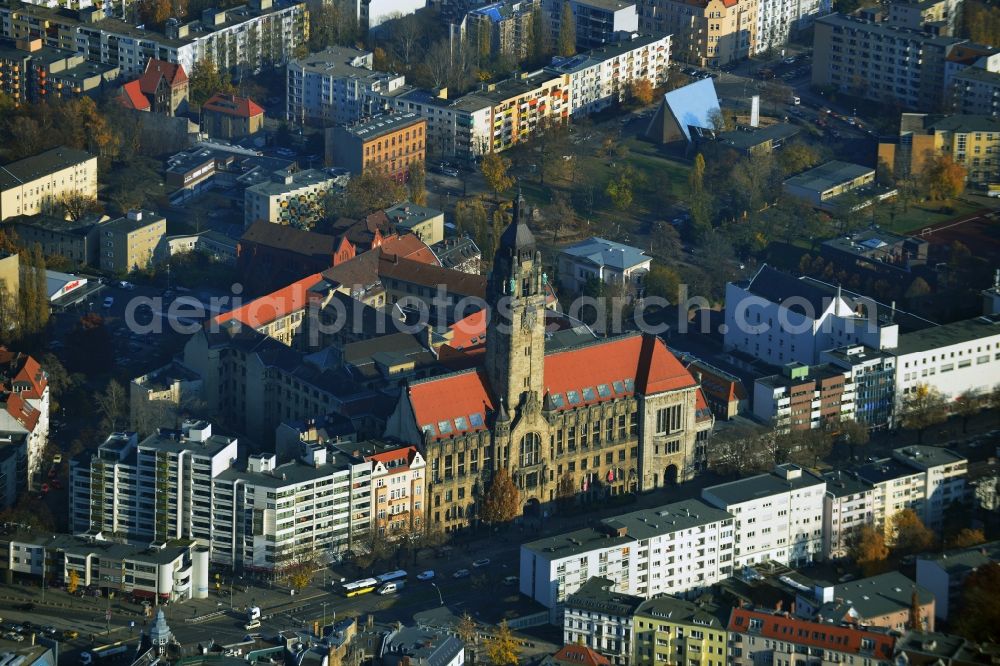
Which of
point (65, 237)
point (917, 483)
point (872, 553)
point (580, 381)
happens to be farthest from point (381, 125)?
point (872, 553)

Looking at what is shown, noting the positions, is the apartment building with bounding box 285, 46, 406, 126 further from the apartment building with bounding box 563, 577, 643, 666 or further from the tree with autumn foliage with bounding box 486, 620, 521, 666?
the tree with autumn foliage with bounding box 486, 620, 521, 666

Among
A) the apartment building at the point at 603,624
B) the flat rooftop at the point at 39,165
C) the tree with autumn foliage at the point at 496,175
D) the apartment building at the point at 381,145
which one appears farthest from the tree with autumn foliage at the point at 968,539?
the flat rooftop at the point at 39,165

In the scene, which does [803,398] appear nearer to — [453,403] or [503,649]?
[453,403]

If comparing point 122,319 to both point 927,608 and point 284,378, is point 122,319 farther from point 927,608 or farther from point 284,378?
point 927,608

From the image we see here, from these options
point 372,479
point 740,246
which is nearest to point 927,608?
point 372,479

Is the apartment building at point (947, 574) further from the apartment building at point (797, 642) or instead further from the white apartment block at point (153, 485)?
the white apartment block at point (153, 485)
